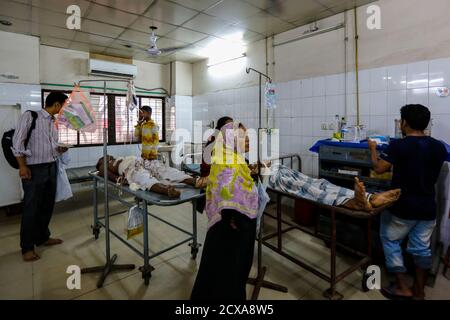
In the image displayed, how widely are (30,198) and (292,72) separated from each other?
142 inches

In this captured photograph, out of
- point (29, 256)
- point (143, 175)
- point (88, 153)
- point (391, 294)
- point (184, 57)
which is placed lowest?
point (391, 294)

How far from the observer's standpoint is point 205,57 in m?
5.32

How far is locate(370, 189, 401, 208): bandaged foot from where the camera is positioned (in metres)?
1.94

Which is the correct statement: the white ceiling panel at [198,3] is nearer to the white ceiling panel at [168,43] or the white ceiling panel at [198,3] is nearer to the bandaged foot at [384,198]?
the white ceiling panel at [168,43]

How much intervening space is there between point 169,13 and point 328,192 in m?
2.78

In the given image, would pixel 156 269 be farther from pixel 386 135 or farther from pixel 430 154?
pixel 386 135

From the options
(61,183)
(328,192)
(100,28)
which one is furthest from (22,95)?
(328,192)

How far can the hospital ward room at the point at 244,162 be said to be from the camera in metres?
1.96

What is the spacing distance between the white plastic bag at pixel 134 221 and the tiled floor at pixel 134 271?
1.55 feet

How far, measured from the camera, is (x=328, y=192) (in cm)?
229

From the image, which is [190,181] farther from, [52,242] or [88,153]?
[88,153]

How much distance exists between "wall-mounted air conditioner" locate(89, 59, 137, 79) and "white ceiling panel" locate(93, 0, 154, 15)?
192 centimetres

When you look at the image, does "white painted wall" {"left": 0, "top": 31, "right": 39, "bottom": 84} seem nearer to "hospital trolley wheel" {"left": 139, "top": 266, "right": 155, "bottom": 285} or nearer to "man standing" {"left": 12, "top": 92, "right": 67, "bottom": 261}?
"man standing" {"left": 12, "top": 92, "right": 67, "bottom": 261}

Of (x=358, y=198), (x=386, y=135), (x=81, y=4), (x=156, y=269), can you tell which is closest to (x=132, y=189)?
(x=156, y=269)
